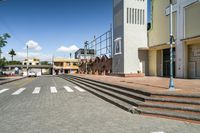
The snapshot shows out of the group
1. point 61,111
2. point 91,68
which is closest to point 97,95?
point 61,111

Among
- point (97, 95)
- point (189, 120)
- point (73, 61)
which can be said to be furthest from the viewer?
point (73, 61)

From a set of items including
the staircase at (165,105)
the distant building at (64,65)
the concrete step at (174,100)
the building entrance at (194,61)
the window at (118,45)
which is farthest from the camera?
the distant building at (64,65)

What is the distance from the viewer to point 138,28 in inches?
1262

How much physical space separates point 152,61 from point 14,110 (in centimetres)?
2448

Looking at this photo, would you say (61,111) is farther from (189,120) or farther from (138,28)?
A: (138,28)

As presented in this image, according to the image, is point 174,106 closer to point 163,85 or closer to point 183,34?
point 163,85

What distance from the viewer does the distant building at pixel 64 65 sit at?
311 ft

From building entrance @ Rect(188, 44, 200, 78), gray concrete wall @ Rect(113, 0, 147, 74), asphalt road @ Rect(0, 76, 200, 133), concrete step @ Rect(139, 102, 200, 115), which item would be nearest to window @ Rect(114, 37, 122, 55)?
gray concrete wall @ Rect(113, 0, 147, 74)

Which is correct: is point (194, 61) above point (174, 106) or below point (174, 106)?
above

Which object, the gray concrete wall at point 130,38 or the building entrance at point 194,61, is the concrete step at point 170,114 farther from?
the gray concrete wall at point 130,38

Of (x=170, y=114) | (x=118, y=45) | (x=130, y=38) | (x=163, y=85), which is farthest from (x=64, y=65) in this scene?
(x=170, y=114)

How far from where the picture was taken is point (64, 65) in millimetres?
95562

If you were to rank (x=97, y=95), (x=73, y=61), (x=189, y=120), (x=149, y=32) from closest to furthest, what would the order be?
(x=189, y=120)
(x=97, y=95)
(x=149, y=32)
(x=73, y=61)

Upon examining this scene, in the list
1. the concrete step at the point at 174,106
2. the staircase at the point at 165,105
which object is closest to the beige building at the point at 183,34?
the staircase at the point at 165,105
